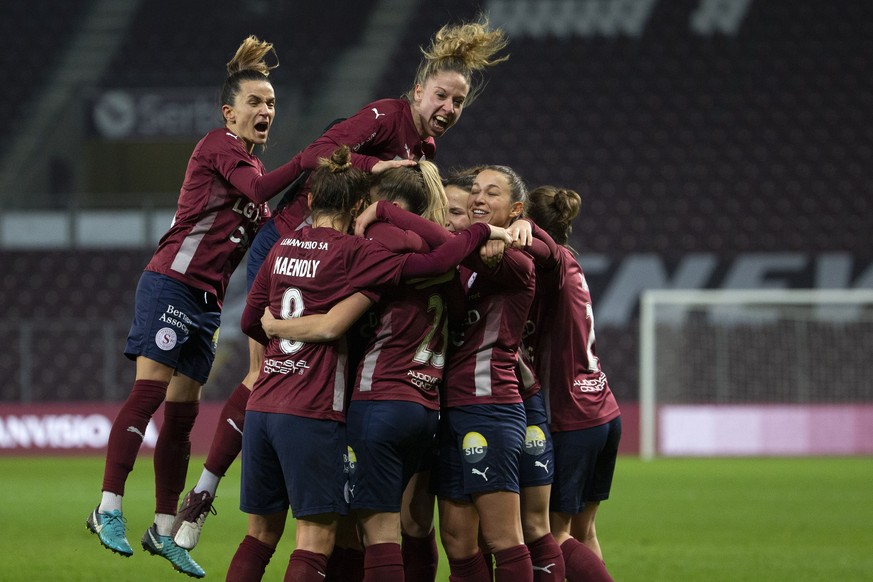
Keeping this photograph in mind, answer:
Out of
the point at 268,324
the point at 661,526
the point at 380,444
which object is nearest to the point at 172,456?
the point at 268,324

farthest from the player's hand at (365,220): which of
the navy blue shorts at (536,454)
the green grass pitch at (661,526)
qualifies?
the green grass pitch at (661,526)

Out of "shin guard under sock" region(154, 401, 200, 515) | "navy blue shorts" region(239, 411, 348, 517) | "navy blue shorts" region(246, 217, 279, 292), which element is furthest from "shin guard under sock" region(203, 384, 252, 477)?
"navy blue shorts" region(239, 411, 348, 517)

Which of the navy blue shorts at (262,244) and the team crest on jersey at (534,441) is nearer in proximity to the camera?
the team crest on jersey at (534,441)

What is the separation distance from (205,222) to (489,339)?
143cm

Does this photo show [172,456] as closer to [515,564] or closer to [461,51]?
[515,564]

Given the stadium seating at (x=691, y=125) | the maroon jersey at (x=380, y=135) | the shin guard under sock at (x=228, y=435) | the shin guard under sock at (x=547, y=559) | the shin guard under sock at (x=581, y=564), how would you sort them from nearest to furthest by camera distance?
1. the shin guard under sock at (x=547, y=559)
2. the shin guard under sock at (x=581, y=564)
3. the maroon jersey at (x=380, y=135)
4. the shin guard under sock at (x=228, y=435)
5. the stadium seating at (x=691, y=125)

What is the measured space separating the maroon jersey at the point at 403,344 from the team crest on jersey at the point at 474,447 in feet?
0.53

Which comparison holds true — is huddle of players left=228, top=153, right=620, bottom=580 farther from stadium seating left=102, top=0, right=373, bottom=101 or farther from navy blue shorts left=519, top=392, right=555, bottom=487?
stadium seating left=102, top=0, right=373, bottom=101

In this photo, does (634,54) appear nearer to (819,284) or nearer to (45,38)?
(819,284)

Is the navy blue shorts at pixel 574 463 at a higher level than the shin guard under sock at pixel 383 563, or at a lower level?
higher

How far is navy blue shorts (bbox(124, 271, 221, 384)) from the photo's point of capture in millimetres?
4703

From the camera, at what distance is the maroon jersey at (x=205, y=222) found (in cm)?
475

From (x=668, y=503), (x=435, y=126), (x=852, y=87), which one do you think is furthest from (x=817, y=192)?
(x=435, y=126)

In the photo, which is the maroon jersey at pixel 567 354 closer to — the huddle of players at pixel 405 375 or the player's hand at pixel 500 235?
the huddle of players at pixel 405 375
